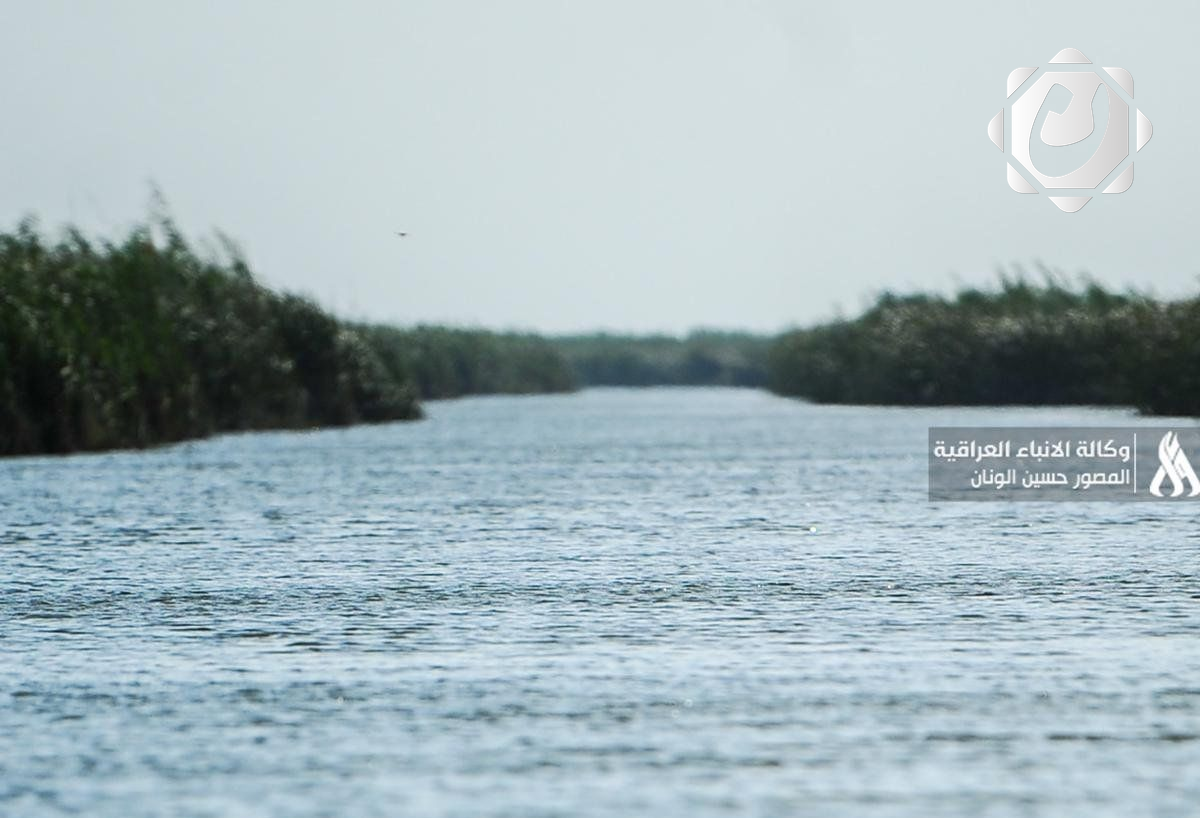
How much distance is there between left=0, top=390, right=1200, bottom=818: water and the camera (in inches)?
265

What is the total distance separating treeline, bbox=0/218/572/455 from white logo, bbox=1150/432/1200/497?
11605mm

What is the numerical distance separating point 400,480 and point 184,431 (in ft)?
27.9

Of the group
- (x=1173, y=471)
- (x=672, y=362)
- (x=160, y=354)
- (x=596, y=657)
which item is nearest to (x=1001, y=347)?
(x=160, y=354)

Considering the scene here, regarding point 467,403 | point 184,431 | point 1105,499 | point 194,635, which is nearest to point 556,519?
point 1105,499

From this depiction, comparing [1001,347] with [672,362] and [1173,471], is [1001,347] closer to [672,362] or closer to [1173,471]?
[1173,471]

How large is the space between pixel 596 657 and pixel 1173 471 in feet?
47.9

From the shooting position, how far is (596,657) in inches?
375

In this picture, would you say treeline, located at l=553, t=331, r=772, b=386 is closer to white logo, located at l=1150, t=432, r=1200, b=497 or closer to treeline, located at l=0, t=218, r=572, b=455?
treeline, located at l=0, t=218, r=572, b=455

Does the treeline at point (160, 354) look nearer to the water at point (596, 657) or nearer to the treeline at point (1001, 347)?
the water at point (596, 657)

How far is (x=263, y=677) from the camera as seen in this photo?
9.02 metres

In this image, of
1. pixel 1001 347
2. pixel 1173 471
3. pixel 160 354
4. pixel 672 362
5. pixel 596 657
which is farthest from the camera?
pixel 672 362

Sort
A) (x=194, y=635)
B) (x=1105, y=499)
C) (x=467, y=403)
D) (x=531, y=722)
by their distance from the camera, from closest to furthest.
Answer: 1. (x=531, y=722)
2. (x=194, y=635)
3. (x=1105, y=499)
4. (x=467, y=403)

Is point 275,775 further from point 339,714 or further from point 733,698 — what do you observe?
point 733,698

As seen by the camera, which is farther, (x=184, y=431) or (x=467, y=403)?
(x=467, y=403)
